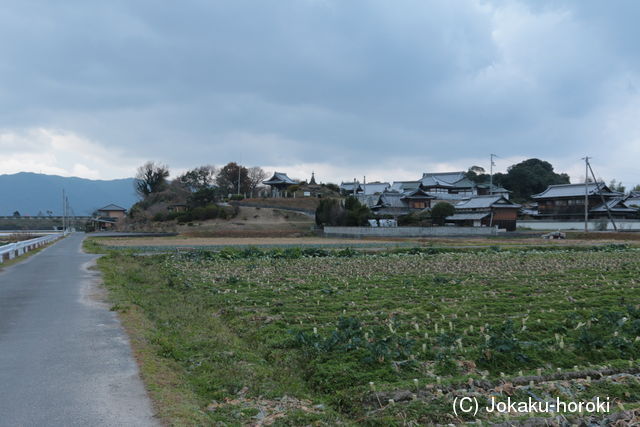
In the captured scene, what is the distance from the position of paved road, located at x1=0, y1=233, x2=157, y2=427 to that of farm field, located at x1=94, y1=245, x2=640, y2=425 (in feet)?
1.04

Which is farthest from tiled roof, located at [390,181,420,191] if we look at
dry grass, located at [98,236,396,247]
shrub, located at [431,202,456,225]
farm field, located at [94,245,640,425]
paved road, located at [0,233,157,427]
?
paved road, located at [0,233,157,427]

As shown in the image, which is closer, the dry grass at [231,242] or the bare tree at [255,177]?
the dry grass at [231,242]

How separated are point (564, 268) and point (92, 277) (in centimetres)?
1739

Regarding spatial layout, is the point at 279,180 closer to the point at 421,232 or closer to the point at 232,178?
the point at 232,178

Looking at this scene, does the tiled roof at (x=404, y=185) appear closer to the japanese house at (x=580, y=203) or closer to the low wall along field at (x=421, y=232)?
the japanese house at (x=580, y=203)

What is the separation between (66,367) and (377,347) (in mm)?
4115

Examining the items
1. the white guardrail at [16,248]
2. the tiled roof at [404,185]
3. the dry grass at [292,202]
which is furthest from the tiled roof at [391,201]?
the white guardrail at [16,248]

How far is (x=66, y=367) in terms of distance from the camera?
6.04 meters

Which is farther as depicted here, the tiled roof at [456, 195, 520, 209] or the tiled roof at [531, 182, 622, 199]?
the tiled roof at [456, 195, 520, 209]

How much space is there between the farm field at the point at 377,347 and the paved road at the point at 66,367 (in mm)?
317

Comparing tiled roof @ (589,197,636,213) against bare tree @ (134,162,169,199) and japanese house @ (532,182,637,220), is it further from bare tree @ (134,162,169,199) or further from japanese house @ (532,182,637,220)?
bare tree @ (134,162,169,199)

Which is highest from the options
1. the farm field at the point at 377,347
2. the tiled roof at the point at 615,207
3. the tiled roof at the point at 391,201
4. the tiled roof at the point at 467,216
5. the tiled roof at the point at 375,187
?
the tiled roof at the point at 375,187

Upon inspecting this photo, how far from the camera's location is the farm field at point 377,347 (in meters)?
5.15

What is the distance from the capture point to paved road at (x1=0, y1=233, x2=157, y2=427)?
4609 mm
